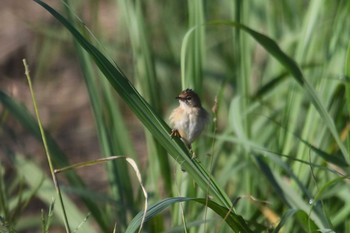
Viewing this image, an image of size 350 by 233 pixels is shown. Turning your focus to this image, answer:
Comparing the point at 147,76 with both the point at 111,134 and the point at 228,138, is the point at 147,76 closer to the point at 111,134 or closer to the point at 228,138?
the point at 111,134

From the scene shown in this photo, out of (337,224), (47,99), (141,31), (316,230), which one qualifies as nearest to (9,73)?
(47,99)

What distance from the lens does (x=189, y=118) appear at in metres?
2.83

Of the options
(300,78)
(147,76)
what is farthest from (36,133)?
(300,78)

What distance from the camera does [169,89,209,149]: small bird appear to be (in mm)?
2768

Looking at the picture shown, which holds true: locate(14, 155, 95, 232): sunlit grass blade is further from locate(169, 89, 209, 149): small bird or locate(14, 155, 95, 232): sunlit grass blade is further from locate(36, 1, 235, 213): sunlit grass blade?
locate(36, 1, 235, 213): sunlit grass blade

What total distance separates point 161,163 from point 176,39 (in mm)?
1817

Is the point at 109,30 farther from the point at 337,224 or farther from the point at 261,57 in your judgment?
the point at 337,224

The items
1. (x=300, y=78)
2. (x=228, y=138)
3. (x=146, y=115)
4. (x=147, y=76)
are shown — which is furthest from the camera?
(x=147, y=76)

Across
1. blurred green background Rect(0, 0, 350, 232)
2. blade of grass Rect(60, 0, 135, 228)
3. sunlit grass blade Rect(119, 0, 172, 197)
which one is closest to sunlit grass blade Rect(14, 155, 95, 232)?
blurred green background Rect(0, 0, 350, 232)

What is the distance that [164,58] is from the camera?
15.3 feet

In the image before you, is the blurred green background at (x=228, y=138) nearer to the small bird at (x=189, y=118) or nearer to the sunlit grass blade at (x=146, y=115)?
the sunlit grass blade at (x=146, y=115)

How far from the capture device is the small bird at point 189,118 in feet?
9.08

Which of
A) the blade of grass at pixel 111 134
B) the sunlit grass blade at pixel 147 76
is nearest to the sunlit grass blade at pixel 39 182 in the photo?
the blade of grass at pixel 111 134

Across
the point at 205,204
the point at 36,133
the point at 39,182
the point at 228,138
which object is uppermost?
the point at 36,133
